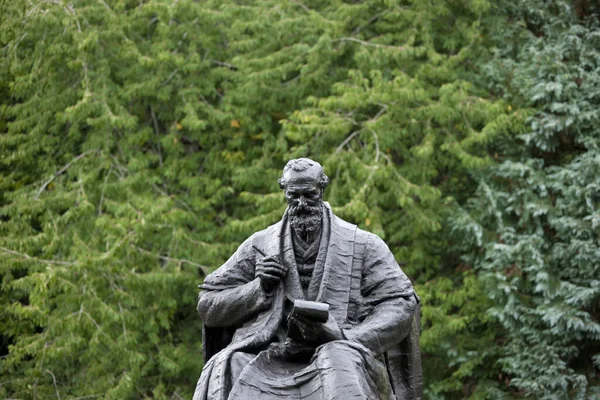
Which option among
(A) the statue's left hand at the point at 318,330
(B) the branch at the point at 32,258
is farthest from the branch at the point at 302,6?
(A) the statue's left hand at the point at 318,330

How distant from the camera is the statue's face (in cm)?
884

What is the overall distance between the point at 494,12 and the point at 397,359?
959cm

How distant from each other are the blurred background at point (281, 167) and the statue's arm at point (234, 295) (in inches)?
256

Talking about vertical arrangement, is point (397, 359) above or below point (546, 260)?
above

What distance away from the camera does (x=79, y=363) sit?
1672cm

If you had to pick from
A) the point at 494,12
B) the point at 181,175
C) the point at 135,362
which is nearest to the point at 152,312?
the point at 135,362

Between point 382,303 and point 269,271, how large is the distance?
2.30 feet

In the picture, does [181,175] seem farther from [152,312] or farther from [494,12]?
[494,12]

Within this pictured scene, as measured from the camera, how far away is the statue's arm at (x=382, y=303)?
8.65 m

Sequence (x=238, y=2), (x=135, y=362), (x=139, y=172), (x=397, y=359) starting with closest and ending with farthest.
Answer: (x=397, y=359)
(x=135, y=362)
(x=139, y=172)
(x=238, y=2)

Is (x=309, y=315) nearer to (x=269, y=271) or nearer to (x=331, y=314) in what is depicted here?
(x=331, y=314)

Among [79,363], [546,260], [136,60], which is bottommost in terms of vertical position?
[79,363]

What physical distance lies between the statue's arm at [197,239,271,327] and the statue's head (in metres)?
0.40

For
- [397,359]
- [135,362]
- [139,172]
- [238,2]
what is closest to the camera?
[397,359]
